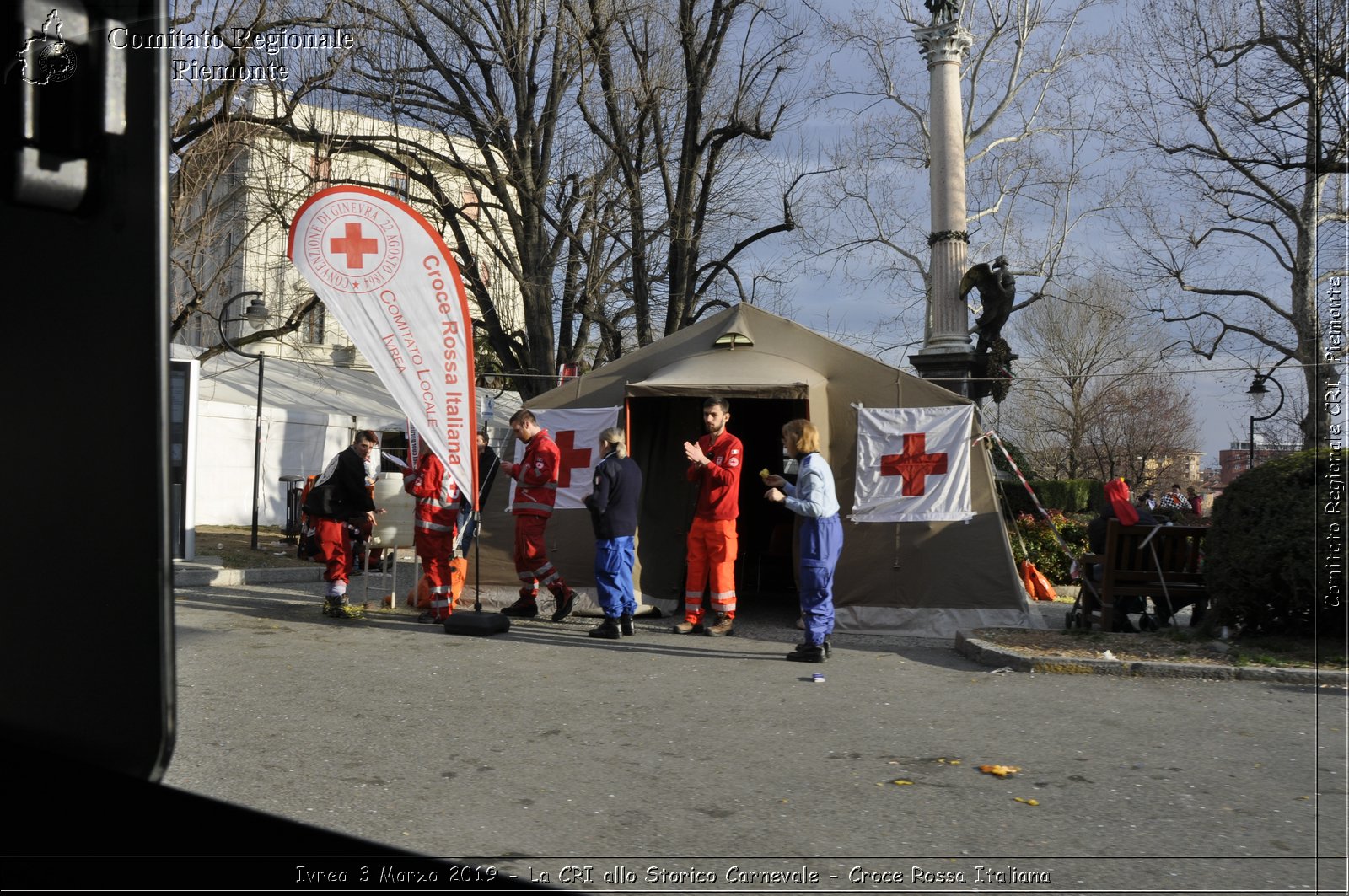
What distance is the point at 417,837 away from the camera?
4.17m

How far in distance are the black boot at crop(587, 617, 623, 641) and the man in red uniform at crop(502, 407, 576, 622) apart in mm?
1128

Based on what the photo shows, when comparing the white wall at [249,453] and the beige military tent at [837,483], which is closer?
the beige military tent at [837,483]

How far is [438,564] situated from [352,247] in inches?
123

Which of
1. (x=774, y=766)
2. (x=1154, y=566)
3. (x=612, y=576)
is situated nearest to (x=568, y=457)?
(x=612, y=576)

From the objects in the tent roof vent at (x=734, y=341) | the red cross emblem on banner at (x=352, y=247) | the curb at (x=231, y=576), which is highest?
the red cross emblem on banner at (x=352, y=247)

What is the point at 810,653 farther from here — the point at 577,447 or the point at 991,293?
the point at 991,293

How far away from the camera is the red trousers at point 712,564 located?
9719 mm

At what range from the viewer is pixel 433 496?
1038 centimetres

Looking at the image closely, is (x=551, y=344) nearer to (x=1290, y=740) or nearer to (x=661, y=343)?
(x=661, y=343)

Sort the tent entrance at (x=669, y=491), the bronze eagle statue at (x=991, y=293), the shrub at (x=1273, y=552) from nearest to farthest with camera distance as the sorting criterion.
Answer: the shrub at (x=1273, y=552) → the tent entrance at (x=669, y=491) → the bronze eagle statue at (x=991, y=293)

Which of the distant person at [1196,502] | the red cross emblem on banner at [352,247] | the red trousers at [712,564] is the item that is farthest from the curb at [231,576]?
the distant person at [1196,502]

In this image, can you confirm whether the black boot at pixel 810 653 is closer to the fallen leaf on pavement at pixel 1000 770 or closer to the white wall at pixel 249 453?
the fallen leaf on pavement at pixel 1000 770

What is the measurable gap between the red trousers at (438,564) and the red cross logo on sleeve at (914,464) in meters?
4.30

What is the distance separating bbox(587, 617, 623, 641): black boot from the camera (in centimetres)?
968
